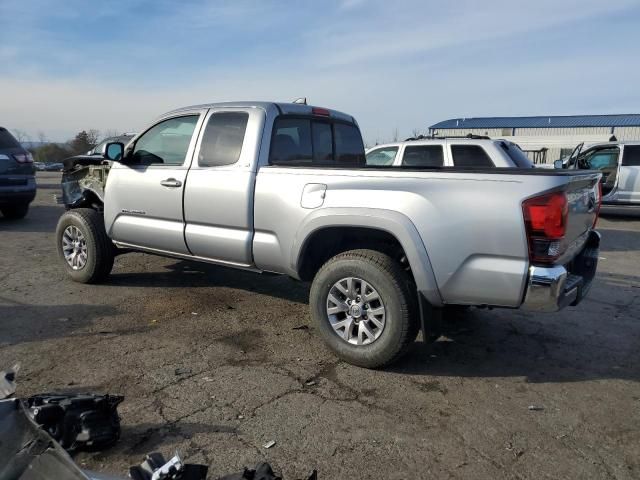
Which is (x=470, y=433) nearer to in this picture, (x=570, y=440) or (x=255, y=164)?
(x=570, y=440)

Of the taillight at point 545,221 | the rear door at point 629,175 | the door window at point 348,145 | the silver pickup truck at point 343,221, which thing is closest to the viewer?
the taillight at point 545,221

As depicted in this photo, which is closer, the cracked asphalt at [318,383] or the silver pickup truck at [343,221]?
the cracked asphalt at [318,383]

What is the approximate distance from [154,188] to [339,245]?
205 centimetres

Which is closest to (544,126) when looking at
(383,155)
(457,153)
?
(383,155)

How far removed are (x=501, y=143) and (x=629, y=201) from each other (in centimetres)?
639

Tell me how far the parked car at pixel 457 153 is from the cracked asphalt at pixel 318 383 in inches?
121

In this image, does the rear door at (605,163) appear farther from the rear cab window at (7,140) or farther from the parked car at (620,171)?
the rear cab window at (7,140)

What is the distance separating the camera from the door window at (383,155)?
9.81 metres

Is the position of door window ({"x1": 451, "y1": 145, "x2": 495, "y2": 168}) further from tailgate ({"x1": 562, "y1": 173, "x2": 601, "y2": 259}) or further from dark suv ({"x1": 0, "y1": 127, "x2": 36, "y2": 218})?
dark suv ({"x1": 0, "y1": 127, "x2": 36, "y2": 218})


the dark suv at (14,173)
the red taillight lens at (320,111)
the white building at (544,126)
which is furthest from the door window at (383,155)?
the white building at (544,126)

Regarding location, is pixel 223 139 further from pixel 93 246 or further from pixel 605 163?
pixel 605 163

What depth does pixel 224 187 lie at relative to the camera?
4.50 metres

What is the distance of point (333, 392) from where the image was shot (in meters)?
3.50

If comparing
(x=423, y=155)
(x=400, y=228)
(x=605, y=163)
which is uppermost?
(x=423, y=155)
